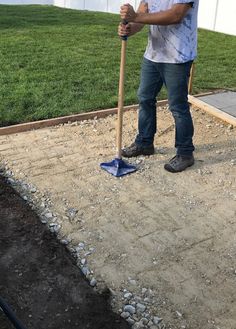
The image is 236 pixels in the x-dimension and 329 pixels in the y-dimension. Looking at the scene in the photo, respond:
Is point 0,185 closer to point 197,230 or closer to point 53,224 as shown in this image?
point 53,224

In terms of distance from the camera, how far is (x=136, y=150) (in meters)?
4.66

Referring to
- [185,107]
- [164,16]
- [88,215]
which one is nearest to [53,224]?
[88,215]

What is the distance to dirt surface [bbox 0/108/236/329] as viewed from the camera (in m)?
2.91

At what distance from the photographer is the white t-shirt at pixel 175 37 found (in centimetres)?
382

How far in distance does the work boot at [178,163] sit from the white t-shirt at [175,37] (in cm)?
99

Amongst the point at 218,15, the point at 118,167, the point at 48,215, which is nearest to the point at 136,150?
the point at 118,167

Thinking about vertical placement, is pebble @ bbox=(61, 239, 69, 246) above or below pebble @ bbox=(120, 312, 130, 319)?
below

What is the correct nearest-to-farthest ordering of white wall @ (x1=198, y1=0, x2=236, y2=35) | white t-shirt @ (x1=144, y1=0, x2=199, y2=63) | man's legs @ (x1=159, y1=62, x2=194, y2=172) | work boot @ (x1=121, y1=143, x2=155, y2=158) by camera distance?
white t-shirt @ (x1=144, y1=0, x2=199, y2=63)
man's legs @ (x1=159, y1=62, x2=194, y2=172)
work boot @ (x1=121, y1=143, x2=155, y2=158)
white wall @ (x1=198, y1=0, x2=236, y2=35)

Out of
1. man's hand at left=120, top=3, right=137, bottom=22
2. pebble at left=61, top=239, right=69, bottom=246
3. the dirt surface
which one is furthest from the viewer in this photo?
man's hand at left=120, top=3, right=137, bottom=22

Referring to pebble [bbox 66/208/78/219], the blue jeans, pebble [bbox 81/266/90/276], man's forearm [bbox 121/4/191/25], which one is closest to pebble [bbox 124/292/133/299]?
pebble [bbox 81/266/90/276]

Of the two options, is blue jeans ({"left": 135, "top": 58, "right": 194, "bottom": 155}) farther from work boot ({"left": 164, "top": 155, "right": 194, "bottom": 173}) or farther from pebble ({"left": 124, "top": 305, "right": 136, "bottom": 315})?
pebble ({"left": 124, "top": 305, "right": 136, "bottom": 315})

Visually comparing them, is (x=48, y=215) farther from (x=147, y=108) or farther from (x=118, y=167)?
(x=147, y=108)

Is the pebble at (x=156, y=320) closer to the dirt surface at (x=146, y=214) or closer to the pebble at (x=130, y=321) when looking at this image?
the dirt surface at (x=146, y=214)

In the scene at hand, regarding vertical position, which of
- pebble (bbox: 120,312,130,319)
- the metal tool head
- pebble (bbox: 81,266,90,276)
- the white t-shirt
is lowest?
pebble (bbox: 81,266,90,276)
